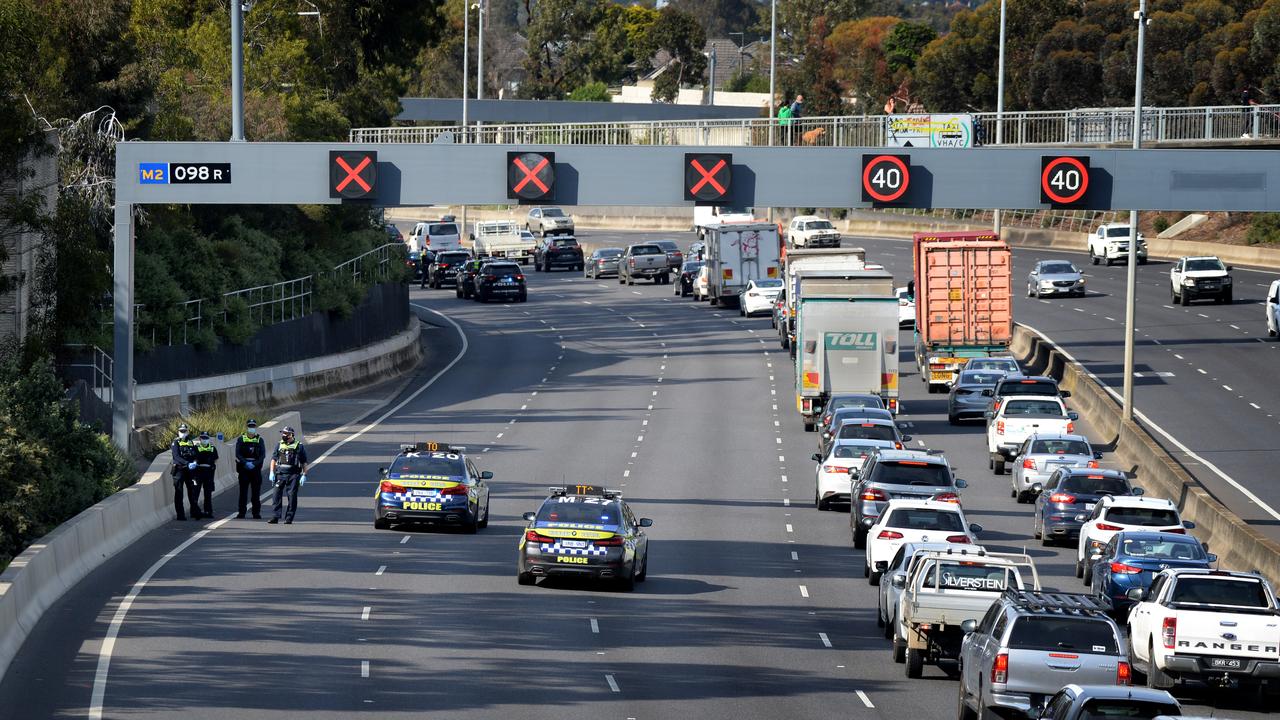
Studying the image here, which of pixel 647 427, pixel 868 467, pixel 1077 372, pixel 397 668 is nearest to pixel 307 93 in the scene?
pixel 647 427

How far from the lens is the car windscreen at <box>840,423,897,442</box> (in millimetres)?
36594

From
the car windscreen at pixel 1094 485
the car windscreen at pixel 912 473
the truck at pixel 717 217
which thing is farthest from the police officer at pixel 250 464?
the truck at pixel 717 217

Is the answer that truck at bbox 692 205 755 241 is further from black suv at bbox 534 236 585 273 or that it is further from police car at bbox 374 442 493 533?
police car at bbox 374 442 493 533

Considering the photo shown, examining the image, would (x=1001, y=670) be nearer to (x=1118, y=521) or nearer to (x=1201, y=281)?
(x=1118, y=521)

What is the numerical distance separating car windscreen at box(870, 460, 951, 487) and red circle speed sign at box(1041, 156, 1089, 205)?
640 cm

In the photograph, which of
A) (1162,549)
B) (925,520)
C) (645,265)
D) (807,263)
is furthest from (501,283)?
(1162,549)

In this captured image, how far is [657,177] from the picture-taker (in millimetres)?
34781

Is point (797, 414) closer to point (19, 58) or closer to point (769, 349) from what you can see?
point (769, 349)

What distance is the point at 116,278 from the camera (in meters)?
35.2

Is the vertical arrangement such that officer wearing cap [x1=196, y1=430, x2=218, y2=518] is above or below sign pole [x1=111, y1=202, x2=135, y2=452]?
below

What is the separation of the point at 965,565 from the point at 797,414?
91.3 feet

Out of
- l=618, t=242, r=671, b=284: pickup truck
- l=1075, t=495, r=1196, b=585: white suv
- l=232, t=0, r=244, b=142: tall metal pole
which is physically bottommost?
l=1075, t=495, r=1196, b=585: white suv

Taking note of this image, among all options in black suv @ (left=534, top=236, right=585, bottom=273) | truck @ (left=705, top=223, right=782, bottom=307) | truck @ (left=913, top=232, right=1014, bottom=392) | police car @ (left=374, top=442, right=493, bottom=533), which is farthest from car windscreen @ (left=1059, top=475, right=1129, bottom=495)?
black suv @ (left=534, top=236, right=585, bottom=273)

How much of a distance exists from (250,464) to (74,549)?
6.42 m
